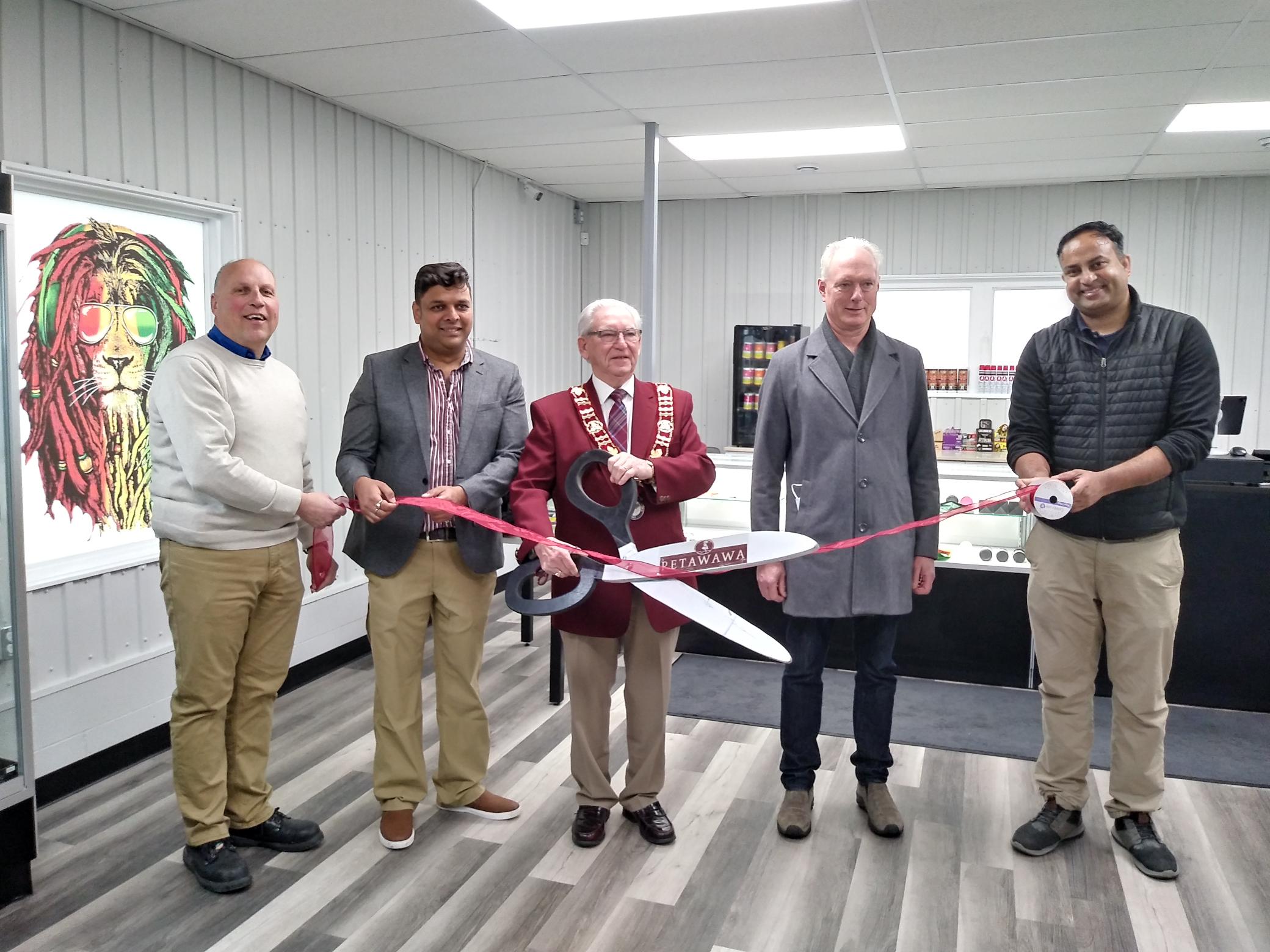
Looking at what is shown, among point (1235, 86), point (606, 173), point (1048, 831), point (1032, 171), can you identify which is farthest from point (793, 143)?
point (1048, 831)

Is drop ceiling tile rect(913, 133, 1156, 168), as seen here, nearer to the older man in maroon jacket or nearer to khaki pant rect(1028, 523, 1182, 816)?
khaki pant rect(1028, 523, 1182, 816)

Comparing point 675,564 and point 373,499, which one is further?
point 373,499

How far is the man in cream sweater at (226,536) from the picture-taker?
2.49 metres

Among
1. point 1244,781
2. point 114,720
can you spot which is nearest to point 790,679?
point 1244,781

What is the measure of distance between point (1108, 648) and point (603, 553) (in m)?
1.48

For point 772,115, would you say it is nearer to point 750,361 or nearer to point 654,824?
A: point 750,361

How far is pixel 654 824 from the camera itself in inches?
112

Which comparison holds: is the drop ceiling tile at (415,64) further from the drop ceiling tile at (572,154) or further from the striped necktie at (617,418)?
the striped necktie at (617,418)

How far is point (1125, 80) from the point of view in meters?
4.30

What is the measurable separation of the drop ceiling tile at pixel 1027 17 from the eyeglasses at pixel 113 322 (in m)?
2.96

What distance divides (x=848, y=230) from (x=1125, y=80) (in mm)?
3219

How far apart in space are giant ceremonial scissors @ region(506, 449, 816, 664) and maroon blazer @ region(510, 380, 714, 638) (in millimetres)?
89

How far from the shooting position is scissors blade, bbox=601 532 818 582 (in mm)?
2475

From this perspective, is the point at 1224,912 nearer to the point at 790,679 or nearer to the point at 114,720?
the point at 790,679
